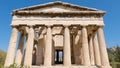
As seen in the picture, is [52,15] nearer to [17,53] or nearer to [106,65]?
[17,53]

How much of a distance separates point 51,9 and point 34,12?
281 cm

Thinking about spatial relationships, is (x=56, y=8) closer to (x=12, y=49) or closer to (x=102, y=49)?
(x=12, y=49)

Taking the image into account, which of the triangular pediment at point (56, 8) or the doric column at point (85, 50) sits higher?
the triangular pediment at point (56, 8)

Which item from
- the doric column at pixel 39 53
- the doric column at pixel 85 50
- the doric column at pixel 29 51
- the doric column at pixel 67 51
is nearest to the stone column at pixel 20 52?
the doric column at pixel 29 51

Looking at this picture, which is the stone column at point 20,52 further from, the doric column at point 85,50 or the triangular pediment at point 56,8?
the doric column at point 85,50

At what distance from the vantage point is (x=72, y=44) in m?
26.5

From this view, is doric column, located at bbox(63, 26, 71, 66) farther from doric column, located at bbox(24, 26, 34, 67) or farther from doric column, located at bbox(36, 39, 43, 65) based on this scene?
doric column, located at bbox(36, 39, 43, 65)

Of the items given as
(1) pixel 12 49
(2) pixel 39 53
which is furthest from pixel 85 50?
(1) pixel 12 49

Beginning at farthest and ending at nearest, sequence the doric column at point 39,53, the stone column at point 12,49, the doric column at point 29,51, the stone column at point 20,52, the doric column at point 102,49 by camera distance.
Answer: the doric column at point 39,53 → the stone column at point 20,52 → the stone column at point 12,49 → the doric column at point 102,49 → the doric column at point 29,51

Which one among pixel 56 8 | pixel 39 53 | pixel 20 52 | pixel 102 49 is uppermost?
pixel 56 8

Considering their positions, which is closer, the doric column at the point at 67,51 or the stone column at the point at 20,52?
the doric column at the point at 67,51

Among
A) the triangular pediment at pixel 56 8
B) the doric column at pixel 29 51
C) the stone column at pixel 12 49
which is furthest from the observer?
the triangular pediment at pixel 56 8

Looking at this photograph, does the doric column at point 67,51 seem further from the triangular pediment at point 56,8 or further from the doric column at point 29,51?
the doric column at point 29,51

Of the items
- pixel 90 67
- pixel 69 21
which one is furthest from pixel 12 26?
pixel 90 67
